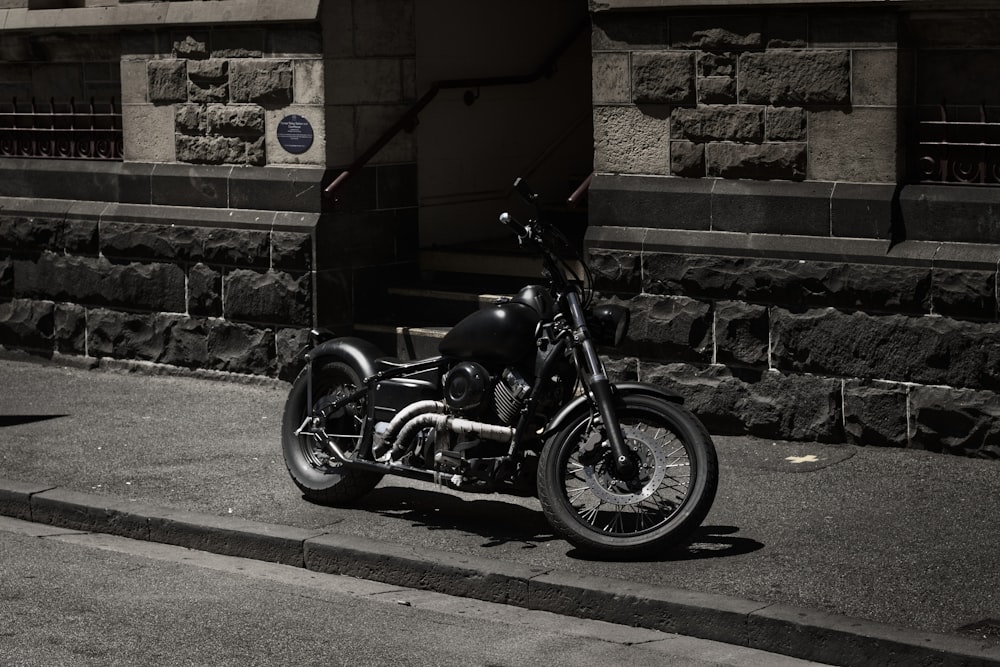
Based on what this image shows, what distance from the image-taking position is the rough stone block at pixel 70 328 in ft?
43.0

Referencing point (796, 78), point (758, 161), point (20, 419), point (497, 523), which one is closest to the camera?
point (497, 523)

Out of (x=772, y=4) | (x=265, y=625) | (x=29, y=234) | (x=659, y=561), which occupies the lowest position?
(x=265, y=625)

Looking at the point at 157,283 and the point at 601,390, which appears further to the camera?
the point at 157,283

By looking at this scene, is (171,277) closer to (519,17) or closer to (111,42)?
(111,42)

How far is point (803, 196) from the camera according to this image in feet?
31.6

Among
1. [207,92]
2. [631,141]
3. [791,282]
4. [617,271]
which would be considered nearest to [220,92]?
[207,92]

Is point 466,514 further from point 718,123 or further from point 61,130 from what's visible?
point 61,130

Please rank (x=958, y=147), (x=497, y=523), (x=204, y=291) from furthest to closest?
1. (x=204, y=291)
2. (x=958, y=147)
3. (x=497, y=523)

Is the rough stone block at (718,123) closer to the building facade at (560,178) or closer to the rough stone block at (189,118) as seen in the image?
the building facade at (560,178)

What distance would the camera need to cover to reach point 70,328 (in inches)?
518

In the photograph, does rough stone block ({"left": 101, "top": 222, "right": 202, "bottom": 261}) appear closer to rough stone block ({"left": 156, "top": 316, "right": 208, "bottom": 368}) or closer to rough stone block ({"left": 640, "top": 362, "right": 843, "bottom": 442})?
rough stone block ({"left": 156, "top": 316, "right": 208, "bottom": 368})

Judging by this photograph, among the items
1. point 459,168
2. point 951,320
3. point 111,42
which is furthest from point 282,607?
point 111,42

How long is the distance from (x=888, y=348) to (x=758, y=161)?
1379 millimetres

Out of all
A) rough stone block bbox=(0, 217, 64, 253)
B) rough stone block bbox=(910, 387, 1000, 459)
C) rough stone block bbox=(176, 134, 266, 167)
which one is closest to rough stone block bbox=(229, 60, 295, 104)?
rough stone block bbox=(176, 134, 266, 167)
